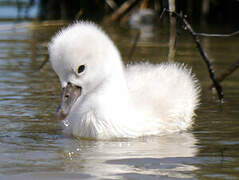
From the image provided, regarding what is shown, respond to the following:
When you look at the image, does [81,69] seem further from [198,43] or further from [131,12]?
[131,12]

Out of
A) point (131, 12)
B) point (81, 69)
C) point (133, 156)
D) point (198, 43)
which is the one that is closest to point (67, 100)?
point (81, 69)

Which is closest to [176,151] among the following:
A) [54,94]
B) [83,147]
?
[83,147]

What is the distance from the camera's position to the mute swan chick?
17.3ft

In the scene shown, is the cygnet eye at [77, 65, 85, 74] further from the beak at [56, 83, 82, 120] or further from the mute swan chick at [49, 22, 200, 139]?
the beak at [56, 83, 82, 120]

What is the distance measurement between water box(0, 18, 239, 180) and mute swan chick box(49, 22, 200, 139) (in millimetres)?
129

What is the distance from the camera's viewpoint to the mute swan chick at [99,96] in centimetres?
527

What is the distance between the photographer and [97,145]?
523 cm

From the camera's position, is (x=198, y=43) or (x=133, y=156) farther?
(x=198, y=43)

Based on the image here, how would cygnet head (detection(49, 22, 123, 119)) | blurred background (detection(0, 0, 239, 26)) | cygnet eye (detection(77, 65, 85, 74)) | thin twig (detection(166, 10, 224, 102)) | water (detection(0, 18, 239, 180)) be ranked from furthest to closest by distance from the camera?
1. blurred background (detection(0, 0, 239, 26))
2. cygnet eye (detection(77, 65, 85, 74))
3. cygnet head (detection(49, 22, 123, 119))
4. thin twig (detection(166, 10, 224, 102))
5. water (detection(0, 18, 239, 180))

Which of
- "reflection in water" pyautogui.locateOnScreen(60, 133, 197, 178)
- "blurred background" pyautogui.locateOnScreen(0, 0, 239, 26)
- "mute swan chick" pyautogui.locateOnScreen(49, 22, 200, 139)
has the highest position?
"blurred background" pyautogui.locateOnScreen(0, 0, 239, 26)

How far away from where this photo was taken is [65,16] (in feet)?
47.6

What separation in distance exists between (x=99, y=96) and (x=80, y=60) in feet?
1.25

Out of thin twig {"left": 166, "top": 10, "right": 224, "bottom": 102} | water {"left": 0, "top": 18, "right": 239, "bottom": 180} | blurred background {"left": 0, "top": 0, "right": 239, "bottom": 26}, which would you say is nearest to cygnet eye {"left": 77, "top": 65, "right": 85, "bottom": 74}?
water {"left": 0, "top": 18, "right": 239, "bottom": 180}

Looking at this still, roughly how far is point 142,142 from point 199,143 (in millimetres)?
450
